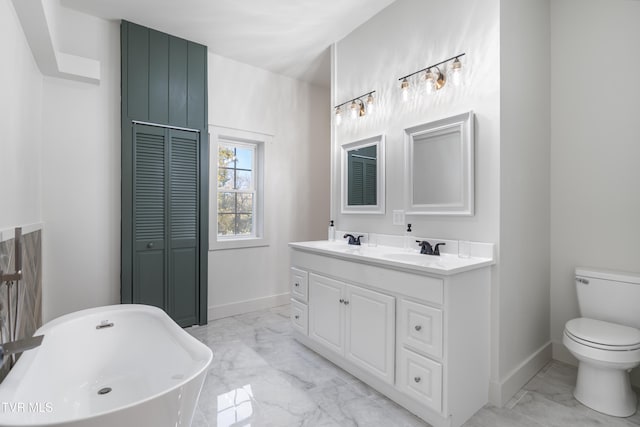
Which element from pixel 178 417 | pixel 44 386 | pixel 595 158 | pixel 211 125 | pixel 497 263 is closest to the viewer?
pixel 178 417

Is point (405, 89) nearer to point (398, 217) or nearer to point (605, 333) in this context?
point (398, 217)

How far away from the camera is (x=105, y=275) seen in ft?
9.20

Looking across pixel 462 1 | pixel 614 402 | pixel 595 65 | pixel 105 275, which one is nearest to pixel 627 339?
pixel 614 402

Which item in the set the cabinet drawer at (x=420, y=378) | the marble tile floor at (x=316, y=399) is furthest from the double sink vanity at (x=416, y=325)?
the marble tile floor at (x=316, y=399)

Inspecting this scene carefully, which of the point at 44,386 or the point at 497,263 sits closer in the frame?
the point at 44,386

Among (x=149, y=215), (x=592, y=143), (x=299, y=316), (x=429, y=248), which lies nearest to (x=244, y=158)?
(x=149, y=215)

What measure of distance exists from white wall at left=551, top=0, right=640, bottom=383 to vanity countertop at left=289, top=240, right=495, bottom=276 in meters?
0.97

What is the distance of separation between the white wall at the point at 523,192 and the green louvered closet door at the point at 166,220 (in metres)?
2.70

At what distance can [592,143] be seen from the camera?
7.50ft

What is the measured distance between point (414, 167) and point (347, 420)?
1748 mm

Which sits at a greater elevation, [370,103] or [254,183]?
[370,103]

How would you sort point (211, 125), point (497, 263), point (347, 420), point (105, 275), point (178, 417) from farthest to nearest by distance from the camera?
1. point (211, 125)
2. point (105, 275)
3. point (497, 263)
4. point (347, 420)
5. point (178, 417)

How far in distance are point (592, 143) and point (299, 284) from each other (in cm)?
247

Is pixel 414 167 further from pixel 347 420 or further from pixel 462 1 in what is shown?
pixel 347 420
